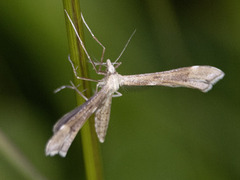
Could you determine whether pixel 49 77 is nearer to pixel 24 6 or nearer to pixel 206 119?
pixel 24 6

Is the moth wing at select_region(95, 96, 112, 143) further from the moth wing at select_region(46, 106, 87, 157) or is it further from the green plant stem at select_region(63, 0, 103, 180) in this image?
the moth wing at select_region(46, 106, 87, 157)

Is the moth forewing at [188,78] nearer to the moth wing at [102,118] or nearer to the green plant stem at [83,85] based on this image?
the moth wing at [102,118]

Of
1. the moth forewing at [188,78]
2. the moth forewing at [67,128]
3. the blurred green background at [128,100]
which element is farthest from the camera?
the blurred green background at [128,100]

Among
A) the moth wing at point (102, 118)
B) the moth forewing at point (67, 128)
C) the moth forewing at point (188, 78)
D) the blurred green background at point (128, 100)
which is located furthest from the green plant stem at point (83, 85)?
the blurred green background at point (128, 100)

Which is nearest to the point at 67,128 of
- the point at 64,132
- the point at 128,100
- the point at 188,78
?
the point at 64,132

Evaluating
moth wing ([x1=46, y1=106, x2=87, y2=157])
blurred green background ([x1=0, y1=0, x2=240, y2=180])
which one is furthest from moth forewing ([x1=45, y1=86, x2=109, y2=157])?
blurred green background ([x1=0, y1=0, x2=240, y2=180])

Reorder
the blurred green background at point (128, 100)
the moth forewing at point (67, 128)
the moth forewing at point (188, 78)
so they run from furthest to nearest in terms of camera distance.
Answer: the blurred green background at point (128, 100)
the moth forewing at point (188, 78)
the moth forewing at point (67, 128)
